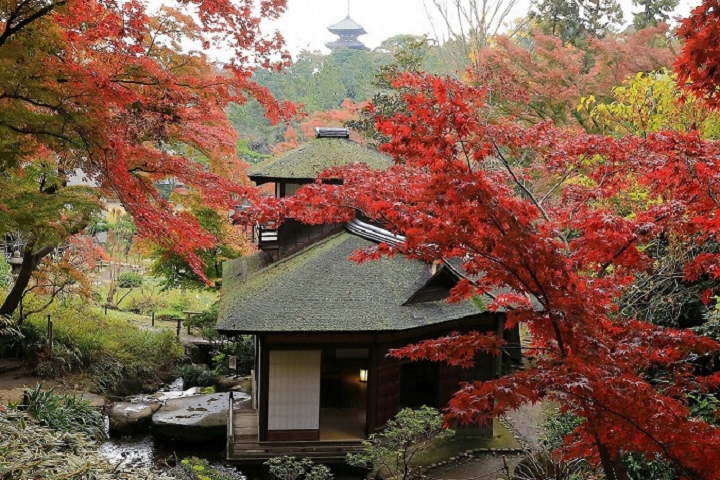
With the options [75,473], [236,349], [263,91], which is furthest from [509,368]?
[75,473]

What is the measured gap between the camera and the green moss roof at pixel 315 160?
13328 millimetres

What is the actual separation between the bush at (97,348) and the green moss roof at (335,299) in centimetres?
428

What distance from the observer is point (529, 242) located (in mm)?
4598

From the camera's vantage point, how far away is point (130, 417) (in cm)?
1260

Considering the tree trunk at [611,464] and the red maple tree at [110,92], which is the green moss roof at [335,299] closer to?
the red maple tree at [110,92]

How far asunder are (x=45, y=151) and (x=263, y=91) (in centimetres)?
384

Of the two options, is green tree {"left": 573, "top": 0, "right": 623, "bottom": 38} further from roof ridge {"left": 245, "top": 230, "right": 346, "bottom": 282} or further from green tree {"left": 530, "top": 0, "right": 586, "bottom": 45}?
roof ridge {"left": 245, "top": 230, "right": 346, "bottom": 282}

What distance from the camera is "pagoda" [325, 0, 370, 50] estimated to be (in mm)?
55781

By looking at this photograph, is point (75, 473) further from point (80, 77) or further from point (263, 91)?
point (263, 91)

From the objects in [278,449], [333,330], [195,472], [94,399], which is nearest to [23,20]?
[195,472]

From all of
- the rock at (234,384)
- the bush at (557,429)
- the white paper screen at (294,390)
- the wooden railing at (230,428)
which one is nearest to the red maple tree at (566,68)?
the white paper screen at (294,390)

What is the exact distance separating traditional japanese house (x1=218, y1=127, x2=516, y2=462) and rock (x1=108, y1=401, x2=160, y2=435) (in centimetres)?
219

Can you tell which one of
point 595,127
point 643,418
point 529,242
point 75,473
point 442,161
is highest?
point 595,127

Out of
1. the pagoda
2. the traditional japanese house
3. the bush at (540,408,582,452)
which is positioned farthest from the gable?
the pagoda
